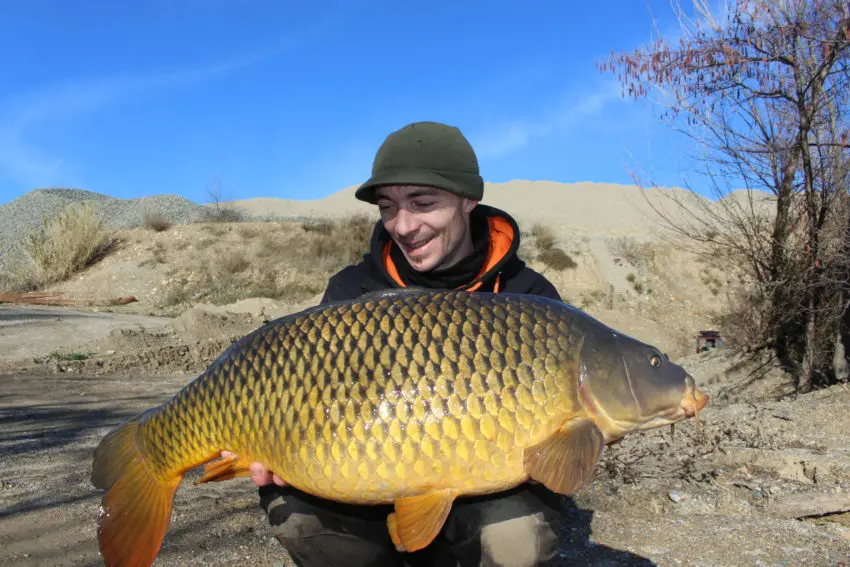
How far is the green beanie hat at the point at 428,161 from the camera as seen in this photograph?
2.38 metres

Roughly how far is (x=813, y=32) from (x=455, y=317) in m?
5.33

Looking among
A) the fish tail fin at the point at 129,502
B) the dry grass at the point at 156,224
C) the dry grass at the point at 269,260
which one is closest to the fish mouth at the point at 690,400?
the fish tail fin at the point at 129,502

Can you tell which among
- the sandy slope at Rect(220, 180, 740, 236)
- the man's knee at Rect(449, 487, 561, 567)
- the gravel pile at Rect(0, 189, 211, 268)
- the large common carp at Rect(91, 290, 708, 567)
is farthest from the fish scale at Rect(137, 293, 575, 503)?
the sandy slope at Rect(220, 180, 740, 236)

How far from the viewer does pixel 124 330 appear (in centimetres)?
1061

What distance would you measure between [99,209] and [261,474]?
3231 centimetres

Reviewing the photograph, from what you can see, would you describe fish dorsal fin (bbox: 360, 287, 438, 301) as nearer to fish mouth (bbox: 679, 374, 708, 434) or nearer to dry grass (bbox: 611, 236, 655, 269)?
fish mouth (bbox: 679, 374, 708, 434)

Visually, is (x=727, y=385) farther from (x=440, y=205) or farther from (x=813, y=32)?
(x=440, y=205)

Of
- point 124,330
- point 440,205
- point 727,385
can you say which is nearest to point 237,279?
point 124,330

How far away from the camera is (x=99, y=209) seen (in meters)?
30.7

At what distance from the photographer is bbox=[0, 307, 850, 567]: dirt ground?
2.91 metres

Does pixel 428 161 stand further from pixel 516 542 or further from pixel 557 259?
pixel 557 259

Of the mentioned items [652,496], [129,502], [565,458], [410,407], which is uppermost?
[410,407]

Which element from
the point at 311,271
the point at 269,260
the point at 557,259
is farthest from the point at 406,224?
the point at 269,260

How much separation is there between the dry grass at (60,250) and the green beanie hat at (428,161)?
18063 mm
